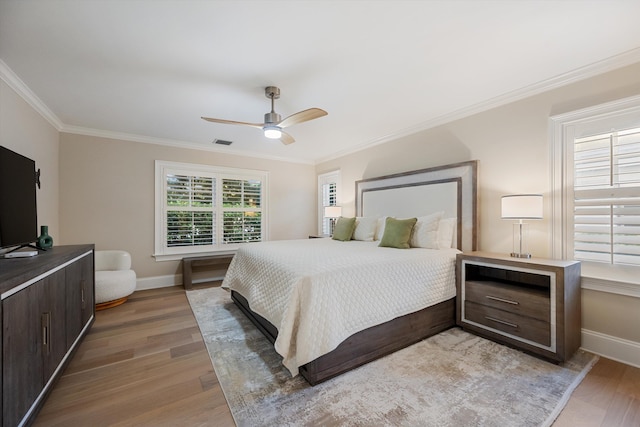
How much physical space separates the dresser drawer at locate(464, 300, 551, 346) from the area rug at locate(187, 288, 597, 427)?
0.53 ft

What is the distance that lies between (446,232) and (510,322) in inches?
44.2

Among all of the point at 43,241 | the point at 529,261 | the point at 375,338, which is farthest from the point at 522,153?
the point at 43,241

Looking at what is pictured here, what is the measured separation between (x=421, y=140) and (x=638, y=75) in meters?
1.95

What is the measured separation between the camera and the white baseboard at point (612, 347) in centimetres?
203

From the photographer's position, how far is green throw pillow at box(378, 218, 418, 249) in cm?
302

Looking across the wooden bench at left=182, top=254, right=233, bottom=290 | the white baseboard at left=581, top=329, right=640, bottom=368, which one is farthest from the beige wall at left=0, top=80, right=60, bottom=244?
→ the white baseboard at left=581, top=329, right=640, bottom=368

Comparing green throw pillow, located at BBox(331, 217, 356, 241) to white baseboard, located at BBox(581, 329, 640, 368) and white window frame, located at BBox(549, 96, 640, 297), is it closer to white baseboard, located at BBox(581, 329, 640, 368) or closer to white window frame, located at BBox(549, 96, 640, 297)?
white window frame, located at BBox(549, 96, 640, 297)

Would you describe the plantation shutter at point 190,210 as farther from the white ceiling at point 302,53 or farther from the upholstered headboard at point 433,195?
the upholstered headboard at point 433,195

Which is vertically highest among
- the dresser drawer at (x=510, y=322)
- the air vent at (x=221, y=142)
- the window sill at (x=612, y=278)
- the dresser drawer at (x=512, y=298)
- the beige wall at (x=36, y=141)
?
the air vent at (x=221, y=142)

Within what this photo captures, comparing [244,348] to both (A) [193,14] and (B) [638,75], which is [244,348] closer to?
(A) [193,14]

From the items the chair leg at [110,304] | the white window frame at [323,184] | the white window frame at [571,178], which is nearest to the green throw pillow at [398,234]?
the white window frame at [571,178]

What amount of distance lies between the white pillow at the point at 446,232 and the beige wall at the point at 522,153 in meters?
0.29

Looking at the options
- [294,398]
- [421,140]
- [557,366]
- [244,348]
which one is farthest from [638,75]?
[244,348]

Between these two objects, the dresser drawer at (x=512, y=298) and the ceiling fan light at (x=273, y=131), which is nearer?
the dresser drawer at (x=512, y=298)
